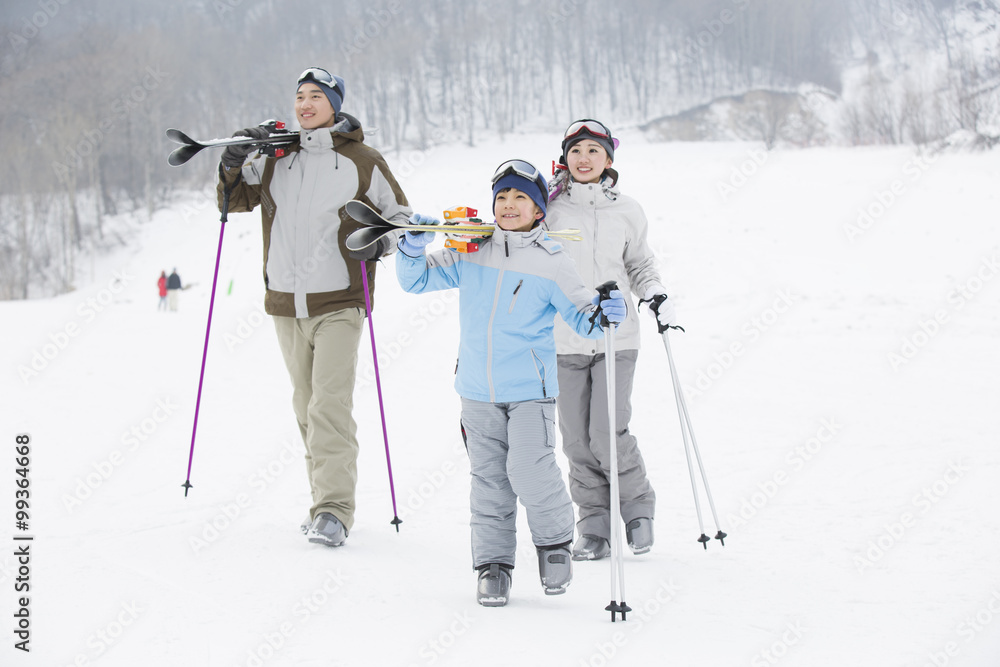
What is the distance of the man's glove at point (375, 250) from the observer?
3398 millimetres

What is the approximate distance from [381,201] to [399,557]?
1589 millimetres

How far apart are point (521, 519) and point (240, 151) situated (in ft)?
7.52

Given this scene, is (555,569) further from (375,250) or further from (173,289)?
(173,289)

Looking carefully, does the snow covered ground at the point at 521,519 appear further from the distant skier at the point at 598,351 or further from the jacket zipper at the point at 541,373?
the jacket zipper at the point at 541,373

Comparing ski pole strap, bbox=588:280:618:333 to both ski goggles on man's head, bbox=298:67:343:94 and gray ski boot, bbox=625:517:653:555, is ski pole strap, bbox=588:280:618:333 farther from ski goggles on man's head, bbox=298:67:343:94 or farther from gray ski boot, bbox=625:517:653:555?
ski goggles on man's head, bbox=298:67:343:94

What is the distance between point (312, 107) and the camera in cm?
361

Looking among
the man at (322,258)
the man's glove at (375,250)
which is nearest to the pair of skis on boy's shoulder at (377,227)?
the man's glove at (375,250)

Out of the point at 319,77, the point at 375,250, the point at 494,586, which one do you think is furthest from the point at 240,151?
the point at 494,586

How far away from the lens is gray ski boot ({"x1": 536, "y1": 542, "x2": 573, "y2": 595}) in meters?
2.95

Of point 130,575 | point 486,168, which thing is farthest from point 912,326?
point 486,168

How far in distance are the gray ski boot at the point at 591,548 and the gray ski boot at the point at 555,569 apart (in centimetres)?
58

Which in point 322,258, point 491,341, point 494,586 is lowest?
point 494,586

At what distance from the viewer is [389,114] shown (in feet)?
163

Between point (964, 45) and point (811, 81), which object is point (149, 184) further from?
point (964, 45)
